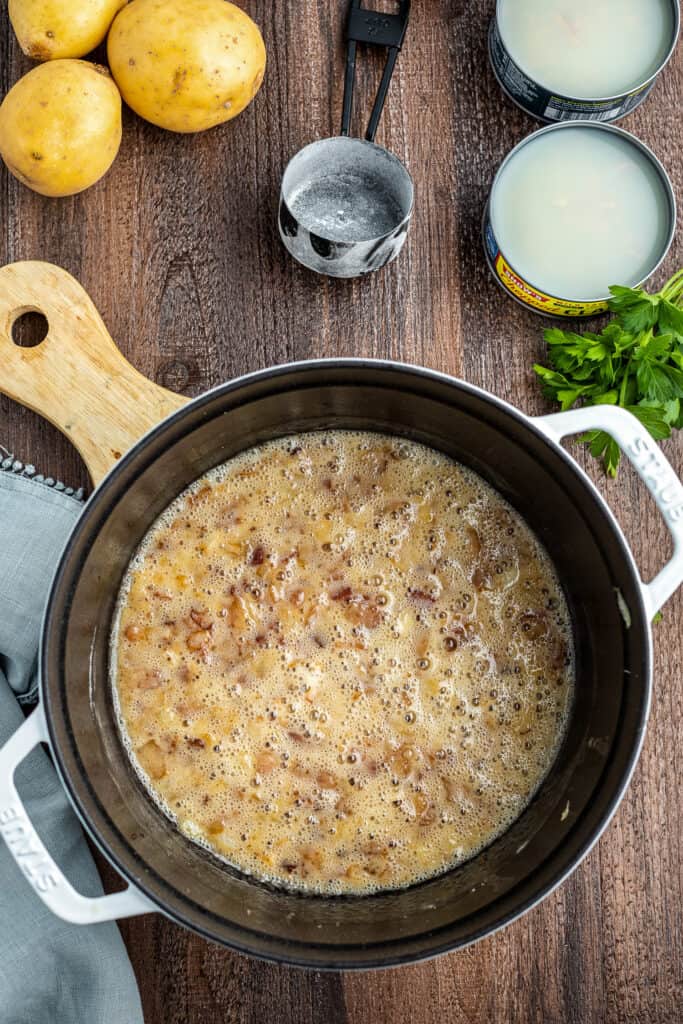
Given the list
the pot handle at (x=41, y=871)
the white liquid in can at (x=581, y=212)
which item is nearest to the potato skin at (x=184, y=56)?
the white liquid in can at (x=581, y=212)

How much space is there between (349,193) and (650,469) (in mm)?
605

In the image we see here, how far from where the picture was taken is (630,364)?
125 cm

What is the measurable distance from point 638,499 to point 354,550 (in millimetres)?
446

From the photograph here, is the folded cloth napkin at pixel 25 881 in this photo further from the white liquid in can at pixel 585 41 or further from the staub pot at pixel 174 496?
the white liquid in can at pixel 585 41

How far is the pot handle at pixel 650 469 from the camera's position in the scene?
1.03 metres

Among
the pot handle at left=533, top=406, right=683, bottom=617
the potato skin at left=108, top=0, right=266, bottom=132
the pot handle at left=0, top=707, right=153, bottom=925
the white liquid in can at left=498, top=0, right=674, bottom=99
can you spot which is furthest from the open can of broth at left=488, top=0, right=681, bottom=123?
the pot handle at left=0, top=707, right=153, bottom=925

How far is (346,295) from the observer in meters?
1.35

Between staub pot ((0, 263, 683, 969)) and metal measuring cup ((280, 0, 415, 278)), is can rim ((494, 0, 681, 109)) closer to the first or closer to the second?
metal measuring cup ((280, 0, 415, 278))

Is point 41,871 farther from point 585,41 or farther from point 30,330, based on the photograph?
point 585,41

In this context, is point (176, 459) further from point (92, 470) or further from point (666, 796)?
point (666, 796)

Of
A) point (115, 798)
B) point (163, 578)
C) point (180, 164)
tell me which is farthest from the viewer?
point (180, 164)

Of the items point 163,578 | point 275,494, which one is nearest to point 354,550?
point 275,494

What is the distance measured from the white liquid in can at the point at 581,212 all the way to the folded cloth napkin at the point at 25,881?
30.0 inches

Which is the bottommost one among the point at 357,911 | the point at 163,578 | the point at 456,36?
the point at 357,911
